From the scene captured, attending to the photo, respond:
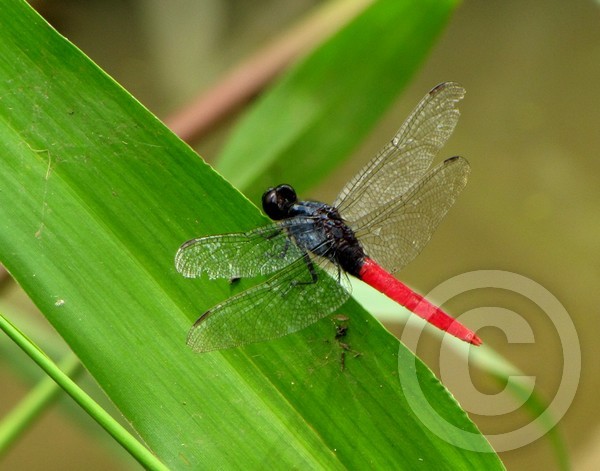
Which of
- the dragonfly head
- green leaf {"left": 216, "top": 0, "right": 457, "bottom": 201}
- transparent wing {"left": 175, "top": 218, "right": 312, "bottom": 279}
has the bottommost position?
transparent wing {"left": 175, "top": 218, "right": 312, "bottom": 279}

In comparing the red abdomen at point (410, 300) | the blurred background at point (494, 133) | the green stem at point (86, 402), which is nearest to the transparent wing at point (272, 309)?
the red abdomen at point (410, 300)

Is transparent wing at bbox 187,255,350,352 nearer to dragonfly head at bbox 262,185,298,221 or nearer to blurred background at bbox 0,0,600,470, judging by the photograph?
dragonfly head at bbox 262,185,298,221

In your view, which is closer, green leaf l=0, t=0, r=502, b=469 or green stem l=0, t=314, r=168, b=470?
green stem l=0, t=314, r=168, b=470

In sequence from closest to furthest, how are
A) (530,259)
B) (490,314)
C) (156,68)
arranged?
(490,314), (530,259), (156,68)

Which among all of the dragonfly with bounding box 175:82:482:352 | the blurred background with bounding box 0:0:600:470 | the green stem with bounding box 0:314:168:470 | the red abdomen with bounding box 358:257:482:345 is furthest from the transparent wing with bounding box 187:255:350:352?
the blurred background with bounding box 0:0:600:470

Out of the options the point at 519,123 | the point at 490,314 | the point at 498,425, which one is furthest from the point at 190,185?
the point at 519,123

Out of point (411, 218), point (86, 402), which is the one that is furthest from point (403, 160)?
point (86, 402)

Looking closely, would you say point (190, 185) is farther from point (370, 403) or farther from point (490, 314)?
point (490, 314)
